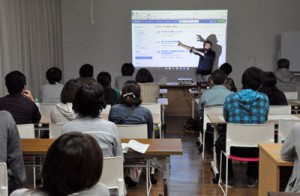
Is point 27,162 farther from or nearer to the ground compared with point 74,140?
nearer to the ground

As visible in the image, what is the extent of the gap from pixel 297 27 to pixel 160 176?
233 inches

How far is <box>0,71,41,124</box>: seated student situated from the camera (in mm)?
3762

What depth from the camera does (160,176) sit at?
4.53 m

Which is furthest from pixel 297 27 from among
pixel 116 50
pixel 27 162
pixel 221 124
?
pixel 27 162

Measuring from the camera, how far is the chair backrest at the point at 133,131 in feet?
11.3

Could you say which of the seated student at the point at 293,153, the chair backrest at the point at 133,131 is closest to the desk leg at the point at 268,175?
the seated student at the point at 293,153

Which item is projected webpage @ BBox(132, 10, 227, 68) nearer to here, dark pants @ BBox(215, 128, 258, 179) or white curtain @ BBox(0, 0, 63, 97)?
white curtain @ BBox(0, 0, 63, 97)

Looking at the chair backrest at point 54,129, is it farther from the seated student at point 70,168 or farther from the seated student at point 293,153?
the seated student at point 70,168

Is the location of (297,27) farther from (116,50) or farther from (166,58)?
(116,50)

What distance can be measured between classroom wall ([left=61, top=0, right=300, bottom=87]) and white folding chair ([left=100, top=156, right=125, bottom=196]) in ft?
20.7

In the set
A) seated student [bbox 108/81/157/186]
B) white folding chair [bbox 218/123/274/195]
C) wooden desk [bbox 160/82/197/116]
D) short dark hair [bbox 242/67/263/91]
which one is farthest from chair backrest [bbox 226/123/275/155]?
→ wooden desk [bbox 160/82/197/116]

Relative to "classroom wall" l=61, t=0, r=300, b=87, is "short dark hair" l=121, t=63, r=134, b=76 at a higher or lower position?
lower

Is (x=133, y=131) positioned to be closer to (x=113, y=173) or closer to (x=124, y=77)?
(x=113, y=173)

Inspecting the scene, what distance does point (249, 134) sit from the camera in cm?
370
